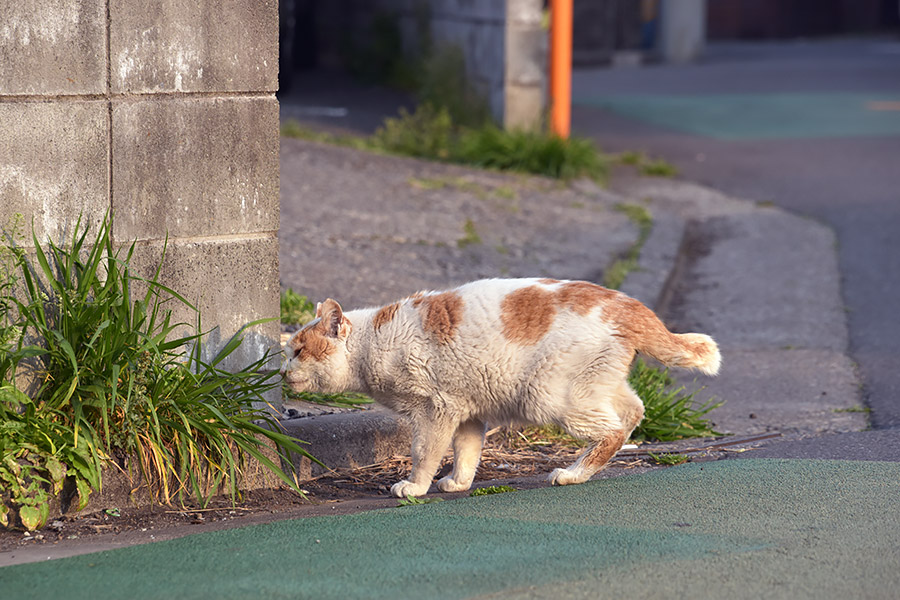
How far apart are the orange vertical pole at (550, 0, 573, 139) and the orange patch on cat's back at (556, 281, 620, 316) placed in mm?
7528

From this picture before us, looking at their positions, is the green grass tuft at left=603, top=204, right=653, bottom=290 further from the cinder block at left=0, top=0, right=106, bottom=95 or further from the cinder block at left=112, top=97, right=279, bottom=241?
the cinder block at left=0, top=0, right=106, bottom=95

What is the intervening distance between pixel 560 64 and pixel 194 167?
8294 millimetres

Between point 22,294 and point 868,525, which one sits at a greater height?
point 22,294

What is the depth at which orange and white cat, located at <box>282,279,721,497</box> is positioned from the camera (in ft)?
13.4

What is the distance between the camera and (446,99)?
1370 centimetres

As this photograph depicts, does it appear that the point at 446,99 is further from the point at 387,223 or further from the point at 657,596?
the point at 657,596

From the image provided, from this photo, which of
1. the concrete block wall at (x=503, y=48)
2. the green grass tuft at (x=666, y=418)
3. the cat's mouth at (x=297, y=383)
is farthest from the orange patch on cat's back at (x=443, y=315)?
the concrete block wall at (x=503, y=48)

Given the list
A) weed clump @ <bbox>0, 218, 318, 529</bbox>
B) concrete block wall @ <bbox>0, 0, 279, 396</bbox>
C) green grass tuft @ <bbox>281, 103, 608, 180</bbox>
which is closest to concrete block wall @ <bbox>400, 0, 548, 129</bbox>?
green grass tuft @ <bbox>281, 103, 608, 180</bbox>

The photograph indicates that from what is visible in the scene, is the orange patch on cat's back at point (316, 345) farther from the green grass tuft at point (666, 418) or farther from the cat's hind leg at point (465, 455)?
the green grass tuft at point (666, 418)

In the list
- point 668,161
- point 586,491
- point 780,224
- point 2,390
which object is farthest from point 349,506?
point 668,161

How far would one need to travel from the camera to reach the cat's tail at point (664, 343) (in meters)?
4.14

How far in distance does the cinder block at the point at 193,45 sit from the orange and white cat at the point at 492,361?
0.98 m

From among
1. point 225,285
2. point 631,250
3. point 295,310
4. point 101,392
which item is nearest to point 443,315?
point 225,285

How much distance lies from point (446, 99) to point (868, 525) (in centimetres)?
1071
